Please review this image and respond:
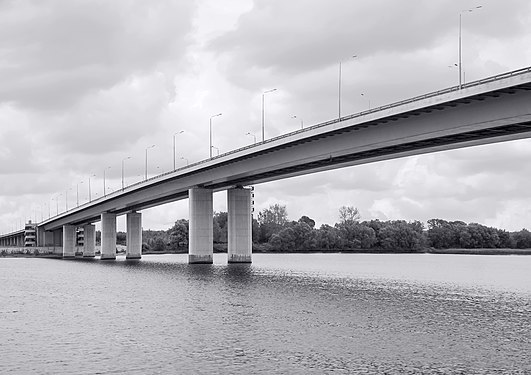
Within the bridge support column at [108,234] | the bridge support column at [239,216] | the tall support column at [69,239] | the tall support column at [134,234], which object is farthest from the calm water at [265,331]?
the tall support column at [69,239]

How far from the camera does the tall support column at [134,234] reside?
146 m

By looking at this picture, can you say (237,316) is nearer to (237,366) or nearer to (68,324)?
(68,324)

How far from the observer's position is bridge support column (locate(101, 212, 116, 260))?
149000 mm

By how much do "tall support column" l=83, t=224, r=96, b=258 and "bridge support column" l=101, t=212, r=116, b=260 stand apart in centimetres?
2763

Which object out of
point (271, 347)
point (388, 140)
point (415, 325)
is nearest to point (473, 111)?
point (388, 140)

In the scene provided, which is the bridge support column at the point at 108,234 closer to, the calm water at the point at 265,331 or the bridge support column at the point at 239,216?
the bridge support column at the point at 239,216

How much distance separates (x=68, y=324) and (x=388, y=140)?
31.7 metres

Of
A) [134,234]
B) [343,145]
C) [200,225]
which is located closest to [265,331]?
[343,145]

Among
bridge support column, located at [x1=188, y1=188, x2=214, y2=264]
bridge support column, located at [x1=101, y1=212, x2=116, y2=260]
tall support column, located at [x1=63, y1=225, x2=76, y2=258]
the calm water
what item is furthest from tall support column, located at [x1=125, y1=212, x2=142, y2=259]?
the calm water

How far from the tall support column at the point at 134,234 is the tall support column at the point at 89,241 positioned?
113 feet

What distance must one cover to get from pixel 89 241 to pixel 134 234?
4074 cm

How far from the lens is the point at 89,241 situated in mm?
183625

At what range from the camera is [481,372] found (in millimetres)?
24016

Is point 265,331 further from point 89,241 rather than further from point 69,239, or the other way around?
point 69,239
